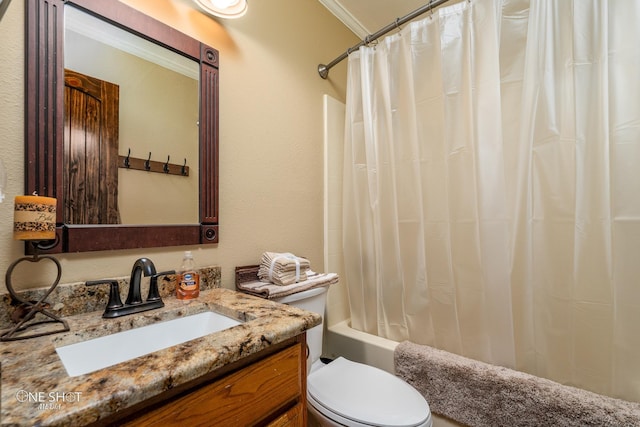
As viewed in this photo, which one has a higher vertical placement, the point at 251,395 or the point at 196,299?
the point at 196,299

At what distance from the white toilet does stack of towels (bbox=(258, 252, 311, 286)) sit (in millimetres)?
70

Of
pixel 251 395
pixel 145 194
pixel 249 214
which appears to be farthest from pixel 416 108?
pixel 251 395

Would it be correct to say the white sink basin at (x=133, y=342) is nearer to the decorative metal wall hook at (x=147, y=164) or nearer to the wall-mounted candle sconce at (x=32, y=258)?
the wall-mounted candle sconce at (x=32, y=258)

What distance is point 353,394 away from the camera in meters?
1.04

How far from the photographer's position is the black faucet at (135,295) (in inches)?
31.4

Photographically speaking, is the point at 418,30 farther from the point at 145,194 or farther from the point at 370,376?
the point at 370,376

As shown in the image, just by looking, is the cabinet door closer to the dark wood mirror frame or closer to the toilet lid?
the toilet lid

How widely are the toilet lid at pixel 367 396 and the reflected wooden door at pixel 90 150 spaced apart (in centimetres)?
95

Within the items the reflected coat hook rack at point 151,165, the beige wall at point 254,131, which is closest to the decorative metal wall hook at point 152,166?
the reflected coat hook rack at point 151,165

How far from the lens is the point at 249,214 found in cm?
125

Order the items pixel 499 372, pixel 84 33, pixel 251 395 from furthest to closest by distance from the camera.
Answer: pixel 499 372, pixel 84 33, pixel 251 395

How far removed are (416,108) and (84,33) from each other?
1.30 metres

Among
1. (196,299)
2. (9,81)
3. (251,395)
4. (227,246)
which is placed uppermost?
(9,81)

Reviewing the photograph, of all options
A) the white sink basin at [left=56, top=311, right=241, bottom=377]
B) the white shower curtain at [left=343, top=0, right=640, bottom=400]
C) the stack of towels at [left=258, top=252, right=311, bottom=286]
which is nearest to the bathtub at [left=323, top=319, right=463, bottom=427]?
the white shower curtain at [left=343, top=0, right=640, bottom=400]
